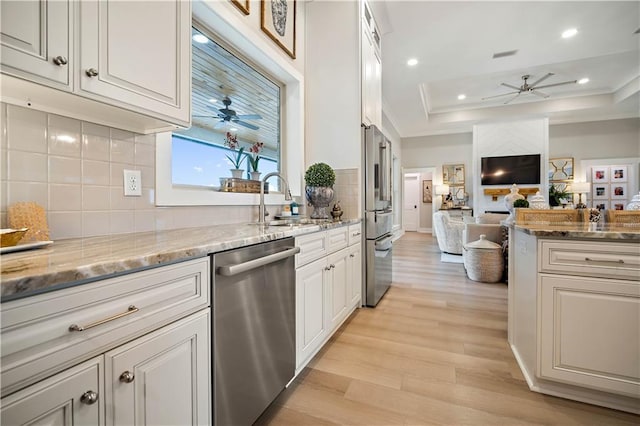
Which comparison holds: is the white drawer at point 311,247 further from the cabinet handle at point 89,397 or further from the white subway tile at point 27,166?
the white subway tile at point 27,166

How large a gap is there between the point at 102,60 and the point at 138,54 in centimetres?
16

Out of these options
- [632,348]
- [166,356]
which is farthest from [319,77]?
[632,348]

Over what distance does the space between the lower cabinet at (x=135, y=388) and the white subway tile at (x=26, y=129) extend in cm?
85

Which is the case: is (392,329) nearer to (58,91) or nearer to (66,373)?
(66,373)

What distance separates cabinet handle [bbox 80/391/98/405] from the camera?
65cm

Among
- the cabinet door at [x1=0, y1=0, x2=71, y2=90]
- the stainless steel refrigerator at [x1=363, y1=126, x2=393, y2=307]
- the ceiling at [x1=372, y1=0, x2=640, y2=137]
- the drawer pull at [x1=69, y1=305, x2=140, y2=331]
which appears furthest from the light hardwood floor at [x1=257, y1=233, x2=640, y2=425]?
the ceiling at [x1=372, y1=0, x2=640, y2=137]

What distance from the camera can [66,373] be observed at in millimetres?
615

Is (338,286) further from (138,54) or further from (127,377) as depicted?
(138,54)

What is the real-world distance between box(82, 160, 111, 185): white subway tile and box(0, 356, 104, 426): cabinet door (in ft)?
2.75

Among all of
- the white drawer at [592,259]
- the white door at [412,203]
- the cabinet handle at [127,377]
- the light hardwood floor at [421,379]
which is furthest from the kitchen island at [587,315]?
the white door at [412,203]

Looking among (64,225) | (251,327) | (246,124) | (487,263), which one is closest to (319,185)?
(246,124)

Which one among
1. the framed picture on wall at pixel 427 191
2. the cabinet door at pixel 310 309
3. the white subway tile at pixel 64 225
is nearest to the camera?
the white subway tile at pixel 64 225

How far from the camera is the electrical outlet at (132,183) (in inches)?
52.3

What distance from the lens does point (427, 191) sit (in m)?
10.1
